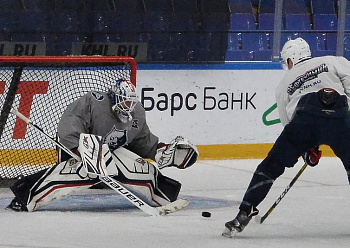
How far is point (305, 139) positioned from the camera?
433 centimetres

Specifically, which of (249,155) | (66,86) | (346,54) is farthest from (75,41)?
(346,54)

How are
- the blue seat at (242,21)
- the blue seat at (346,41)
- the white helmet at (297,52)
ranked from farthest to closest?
the blue seat at (242,21)
the blue seat at (346,41)
the white helmet at (297,52)

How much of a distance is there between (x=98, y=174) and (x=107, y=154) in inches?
6.9

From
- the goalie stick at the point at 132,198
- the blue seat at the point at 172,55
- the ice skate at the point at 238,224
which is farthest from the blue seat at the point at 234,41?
the ice skate at the point at 238,224

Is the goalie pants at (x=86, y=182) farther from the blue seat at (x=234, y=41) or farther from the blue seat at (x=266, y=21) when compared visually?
the blue seat at (x=266, y=21)

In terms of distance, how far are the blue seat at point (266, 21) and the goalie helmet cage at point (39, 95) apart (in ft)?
8.21

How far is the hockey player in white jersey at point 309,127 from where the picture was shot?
431 cm

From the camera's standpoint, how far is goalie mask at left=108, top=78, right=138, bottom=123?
5.15 metres

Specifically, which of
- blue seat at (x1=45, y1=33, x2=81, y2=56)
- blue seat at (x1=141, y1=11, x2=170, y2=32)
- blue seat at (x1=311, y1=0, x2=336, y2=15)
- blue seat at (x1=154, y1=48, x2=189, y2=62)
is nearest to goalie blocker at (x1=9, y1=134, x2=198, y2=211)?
blue seat at (x1=154, y1=48, x2=189, y2=62)

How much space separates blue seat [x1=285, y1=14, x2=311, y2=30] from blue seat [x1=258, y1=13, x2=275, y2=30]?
5.4 inches

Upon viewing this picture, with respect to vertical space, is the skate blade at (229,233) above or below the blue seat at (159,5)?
below

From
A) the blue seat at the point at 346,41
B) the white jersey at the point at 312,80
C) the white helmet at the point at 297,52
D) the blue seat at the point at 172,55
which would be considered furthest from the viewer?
the blue seat at the point at 346,41

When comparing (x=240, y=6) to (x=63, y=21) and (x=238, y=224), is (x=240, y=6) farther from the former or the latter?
(x=238, y=224)

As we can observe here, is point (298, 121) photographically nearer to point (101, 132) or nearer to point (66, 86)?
point (101, 132)
